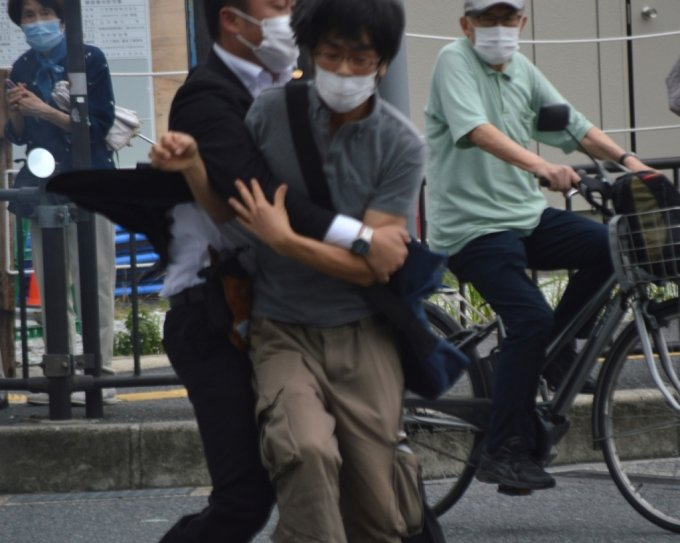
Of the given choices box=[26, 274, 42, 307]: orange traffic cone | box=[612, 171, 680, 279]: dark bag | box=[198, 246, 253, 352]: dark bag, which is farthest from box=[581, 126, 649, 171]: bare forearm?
box=[26, 274, 42, 307]: orange traffic cone

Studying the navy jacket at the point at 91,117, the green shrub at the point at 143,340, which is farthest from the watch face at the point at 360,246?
the green shrub at the point at 143,340

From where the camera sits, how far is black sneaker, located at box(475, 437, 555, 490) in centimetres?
506

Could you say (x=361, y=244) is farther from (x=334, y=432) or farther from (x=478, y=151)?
(x=478, y=151)

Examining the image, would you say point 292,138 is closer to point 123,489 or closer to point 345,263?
point 345,263

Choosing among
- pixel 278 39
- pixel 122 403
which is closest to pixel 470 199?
pixel 278 39

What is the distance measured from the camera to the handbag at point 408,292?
3424 millimetres

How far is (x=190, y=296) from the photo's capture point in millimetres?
3580

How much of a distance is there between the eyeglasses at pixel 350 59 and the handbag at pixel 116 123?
3.90m

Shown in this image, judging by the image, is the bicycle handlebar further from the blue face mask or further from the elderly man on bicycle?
the blue face mask

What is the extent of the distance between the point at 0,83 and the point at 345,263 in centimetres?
447

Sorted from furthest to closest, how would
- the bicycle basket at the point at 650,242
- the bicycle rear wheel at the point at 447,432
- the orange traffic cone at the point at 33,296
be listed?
the orange traffic cone at the point at 33,296 → the bicycle rear wheel at the point at 447,432 → the bicycle basket at the point at 650,242

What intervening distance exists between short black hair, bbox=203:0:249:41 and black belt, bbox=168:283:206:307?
562mm

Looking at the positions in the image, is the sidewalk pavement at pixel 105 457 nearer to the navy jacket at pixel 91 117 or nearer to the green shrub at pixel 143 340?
the navy jacket at pixel 91 117

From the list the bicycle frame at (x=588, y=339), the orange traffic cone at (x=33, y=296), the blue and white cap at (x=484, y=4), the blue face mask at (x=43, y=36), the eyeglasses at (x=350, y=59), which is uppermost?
the blue face mask at (x=43, y=36)
